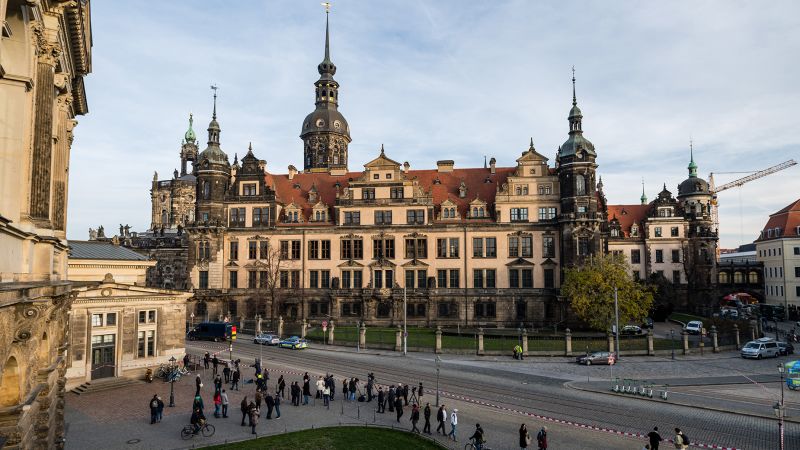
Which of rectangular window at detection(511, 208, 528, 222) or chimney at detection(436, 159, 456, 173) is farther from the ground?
chimney at detection(436, 159, 456, 173)

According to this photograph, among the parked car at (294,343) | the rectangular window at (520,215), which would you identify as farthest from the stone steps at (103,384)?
the rectangular window at (520,215)

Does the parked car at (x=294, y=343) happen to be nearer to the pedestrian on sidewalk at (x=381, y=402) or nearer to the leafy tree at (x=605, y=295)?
the pedestrian on sidewalk at (x=381, y=402)

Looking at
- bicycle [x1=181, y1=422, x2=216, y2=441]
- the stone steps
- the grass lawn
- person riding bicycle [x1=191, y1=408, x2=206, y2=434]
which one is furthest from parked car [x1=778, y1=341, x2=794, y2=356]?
the stone steps

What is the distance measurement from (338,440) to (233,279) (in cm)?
4869

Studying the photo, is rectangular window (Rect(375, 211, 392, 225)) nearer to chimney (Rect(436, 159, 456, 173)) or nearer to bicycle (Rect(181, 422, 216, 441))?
chimney (Rect(436, 159, 456, 173))

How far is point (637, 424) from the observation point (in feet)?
84.0

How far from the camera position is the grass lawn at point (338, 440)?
21500 mm

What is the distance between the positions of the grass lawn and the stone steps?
48.4 ft

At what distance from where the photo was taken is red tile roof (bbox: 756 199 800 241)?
84.8m

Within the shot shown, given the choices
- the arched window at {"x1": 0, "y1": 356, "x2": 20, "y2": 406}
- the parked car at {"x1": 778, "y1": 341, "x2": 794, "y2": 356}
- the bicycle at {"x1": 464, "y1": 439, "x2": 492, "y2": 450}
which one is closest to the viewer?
the arched window at {"x1": 0, "y1": 356, "x2": 20, "y2": 406}

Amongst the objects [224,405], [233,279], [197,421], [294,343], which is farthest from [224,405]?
[233,279]

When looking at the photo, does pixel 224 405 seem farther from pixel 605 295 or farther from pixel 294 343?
pixel 605 295

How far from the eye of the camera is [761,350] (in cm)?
4484

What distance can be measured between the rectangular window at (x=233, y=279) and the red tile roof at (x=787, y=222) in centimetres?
8456
